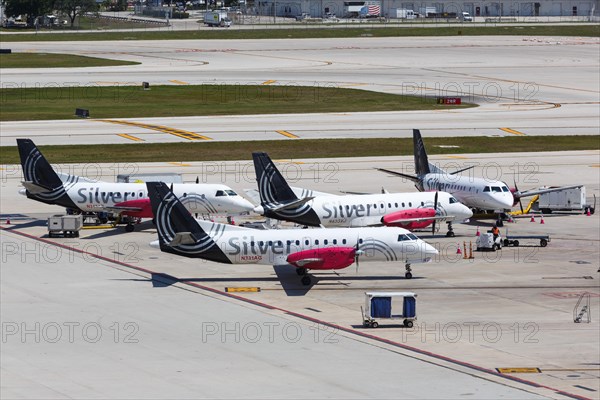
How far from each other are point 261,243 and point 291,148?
56562 millimetres

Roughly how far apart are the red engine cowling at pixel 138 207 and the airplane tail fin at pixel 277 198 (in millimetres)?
8845

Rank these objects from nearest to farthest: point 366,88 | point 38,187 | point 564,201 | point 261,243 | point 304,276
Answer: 1. point 261,243
2. point 304,276
3. point 38,187
4. point 564,201
5. point 366,88

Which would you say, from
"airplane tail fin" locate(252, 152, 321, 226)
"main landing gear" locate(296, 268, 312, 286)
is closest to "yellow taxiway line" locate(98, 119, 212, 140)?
"airplane tail fin" locate(252, 152, 321, 226)

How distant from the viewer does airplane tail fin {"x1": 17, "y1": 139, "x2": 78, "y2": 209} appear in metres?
86.3

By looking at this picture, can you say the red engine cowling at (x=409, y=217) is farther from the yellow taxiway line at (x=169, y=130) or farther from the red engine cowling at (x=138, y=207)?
the yellow taxiway line at (x=169, y=130)

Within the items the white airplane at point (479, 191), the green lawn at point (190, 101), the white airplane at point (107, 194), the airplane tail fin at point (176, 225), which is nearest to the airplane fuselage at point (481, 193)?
the white airplane at point (479, 191)

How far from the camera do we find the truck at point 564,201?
93500 mm

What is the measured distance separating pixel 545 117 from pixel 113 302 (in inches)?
3635

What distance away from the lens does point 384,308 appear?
6022 centimetres

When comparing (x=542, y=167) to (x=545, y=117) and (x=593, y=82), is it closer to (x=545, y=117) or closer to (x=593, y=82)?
(x=545, y=117)

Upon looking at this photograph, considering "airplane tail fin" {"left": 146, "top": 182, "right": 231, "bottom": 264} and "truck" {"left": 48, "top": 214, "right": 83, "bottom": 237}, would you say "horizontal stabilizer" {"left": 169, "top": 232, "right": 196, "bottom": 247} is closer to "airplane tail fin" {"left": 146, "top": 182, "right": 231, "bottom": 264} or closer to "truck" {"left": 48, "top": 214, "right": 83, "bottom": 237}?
"airplane tail fin" {"left": 146, "top": 182, "right": 231, "bottom": 264}

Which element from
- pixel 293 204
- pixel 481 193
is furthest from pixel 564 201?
pixel 293 204

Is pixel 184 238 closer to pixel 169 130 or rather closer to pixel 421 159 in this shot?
pixel 421 159

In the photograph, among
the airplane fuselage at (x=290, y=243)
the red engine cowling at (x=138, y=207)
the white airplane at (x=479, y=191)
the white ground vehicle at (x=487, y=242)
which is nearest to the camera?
Answer: the airplane fuselage at (x=290, y=243)
